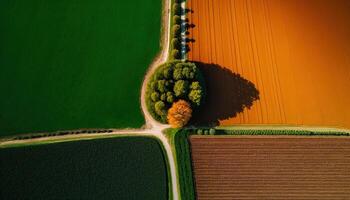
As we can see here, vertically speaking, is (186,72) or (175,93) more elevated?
(186,72)

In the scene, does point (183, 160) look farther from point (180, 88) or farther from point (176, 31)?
point (176, 31)

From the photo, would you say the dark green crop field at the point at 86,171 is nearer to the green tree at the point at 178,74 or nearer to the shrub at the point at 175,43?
the green tree at the point at 178,74

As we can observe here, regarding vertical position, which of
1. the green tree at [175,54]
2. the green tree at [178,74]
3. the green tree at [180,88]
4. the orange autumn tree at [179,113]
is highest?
the green tree at [175,54]

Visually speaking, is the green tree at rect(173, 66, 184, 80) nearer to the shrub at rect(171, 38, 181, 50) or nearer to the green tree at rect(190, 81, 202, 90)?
the green tree at rect(190, 81, 202, 90)

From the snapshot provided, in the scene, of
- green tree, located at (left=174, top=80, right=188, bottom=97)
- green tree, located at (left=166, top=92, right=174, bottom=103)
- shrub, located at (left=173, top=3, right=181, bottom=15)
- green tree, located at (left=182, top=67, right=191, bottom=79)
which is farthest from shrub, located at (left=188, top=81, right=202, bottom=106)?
shrub, located at (left=173, top=3, right=181, bottom=15)

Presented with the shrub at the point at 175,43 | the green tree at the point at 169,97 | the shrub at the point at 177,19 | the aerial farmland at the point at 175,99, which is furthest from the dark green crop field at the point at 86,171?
the shrub at the point at 177,19

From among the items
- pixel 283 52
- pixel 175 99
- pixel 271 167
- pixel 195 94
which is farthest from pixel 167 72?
pixel 283 52
